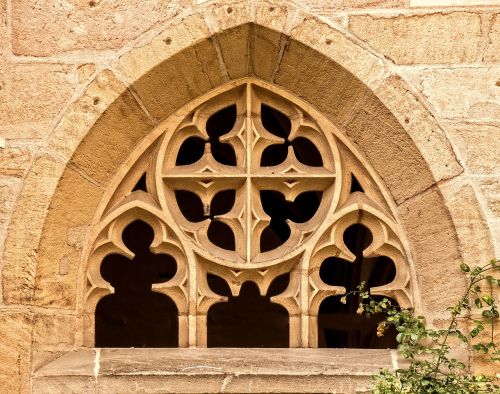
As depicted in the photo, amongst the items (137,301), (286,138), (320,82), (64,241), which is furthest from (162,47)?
(137,301)

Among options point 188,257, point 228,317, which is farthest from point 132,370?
point 228,317

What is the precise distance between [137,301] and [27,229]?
316 centimetres

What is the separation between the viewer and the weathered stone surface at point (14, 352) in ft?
16.8

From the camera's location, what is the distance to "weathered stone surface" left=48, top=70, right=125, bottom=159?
527cm

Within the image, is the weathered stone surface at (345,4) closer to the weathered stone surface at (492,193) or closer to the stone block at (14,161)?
the weathered stone surface at (492,193)

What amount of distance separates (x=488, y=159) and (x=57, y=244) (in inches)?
73.0

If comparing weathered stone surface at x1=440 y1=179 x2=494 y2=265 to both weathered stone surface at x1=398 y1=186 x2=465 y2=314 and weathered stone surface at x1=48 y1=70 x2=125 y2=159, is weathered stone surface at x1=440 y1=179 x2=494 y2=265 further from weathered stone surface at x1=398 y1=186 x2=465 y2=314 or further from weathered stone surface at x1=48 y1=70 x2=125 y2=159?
weathered stone surface at x1=48 y1=70 x2=125 y2=159

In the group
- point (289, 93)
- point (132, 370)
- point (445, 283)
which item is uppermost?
point (289, 93)

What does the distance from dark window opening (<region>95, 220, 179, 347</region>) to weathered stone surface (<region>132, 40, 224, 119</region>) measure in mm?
2577

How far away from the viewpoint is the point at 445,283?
205 inches

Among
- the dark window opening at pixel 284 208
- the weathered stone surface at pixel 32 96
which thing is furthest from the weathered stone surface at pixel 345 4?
the dark window opening at pixel 284 208

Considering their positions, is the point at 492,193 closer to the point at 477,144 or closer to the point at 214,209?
the point at 477,144

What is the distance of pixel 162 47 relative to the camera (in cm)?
531

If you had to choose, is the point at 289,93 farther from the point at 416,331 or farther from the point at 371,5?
the point at 416,331
